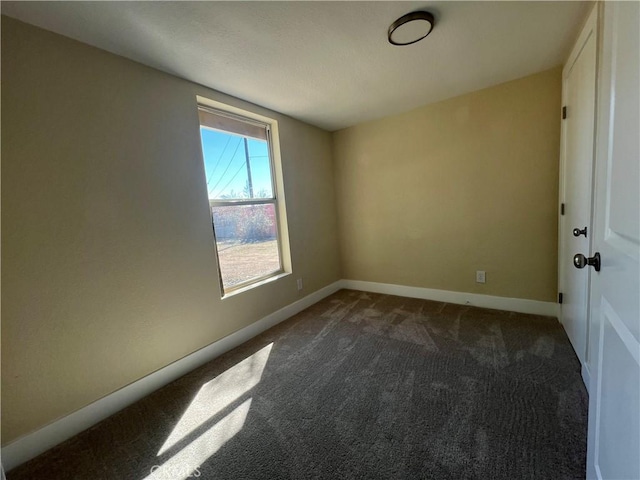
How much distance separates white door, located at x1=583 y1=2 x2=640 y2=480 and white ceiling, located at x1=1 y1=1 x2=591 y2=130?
1029 millimetres

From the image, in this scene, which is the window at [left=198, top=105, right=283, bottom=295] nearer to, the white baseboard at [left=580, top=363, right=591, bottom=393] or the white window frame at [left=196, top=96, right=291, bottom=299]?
the white window frame at [left=196, top=96, right=291, bottom=299]

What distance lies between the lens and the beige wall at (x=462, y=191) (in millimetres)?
2455

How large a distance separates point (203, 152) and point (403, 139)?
7.16ft

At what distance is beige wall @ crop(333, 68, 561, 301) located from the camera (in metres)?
2.46

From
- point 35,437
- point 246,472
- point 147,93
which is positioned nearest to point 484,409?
point 246,472

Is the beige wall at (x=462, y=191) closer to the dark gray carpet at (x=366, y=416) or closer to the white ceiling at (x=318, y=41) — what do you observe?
the white ceiling at (x=318, y=41)

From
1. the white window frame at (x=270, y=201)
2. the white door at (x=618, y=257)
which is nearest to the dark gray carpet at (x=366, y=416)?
the white door at (x=618, y=257)

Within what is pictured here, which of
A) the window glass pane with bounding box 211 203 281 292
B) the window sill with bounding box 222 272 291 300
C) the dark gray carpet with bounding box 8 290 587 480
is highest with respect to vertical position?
the window glass pane with bounding box 211 203 281 292

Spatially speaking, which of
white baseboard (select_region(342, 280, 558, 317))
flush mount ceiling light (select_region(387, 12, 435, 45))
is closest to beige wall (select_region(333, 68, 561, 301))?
white baseboard (select_region(342, 280, 558, 317))

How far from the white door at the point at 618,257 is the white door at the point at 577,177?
0.96m

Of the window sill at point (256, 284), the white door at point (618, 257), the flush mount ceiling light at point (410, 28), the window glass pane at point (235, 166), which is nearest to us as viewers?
the white door at point (618, 257)

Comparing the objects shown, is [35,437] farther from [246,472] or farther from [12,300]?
[246,472]

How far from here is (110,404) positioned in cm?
169

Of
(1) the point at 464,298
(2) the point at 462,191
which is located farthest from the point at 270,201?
(1) the point at 464,298
